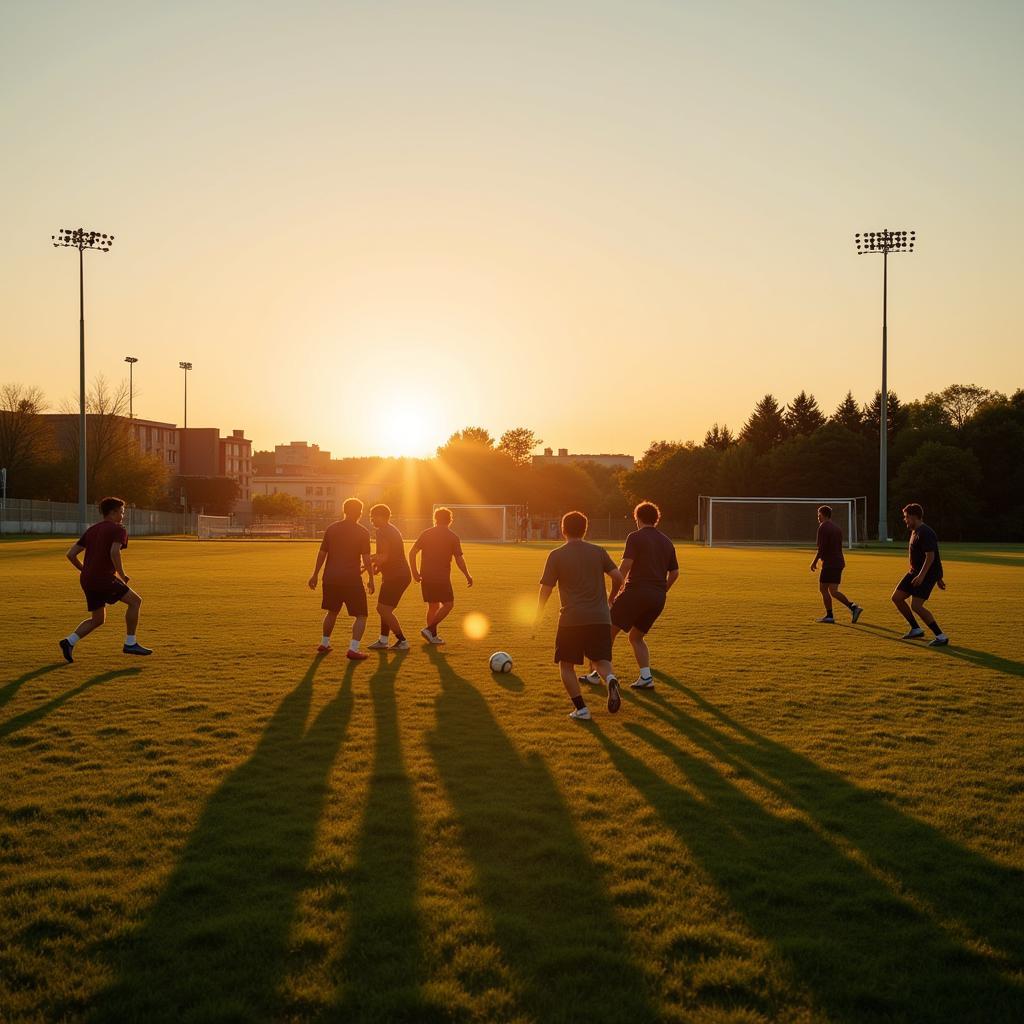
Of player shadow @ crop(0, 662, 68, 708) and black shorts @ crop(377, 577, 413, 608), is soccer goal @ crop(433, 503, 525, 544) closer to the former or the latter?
black shorts @ crop(377, 577, 413, 608)

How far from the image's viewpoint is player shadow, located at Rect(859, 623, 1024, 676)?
471 inches

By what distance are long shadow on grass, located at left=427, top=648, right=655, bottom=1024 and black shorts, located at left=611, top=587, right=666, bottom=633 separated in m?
2.89

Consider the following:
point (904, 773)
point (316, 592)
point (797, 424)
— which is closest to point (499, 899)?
point (904, 773)

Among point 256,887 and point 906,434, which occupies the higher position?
point 906,434

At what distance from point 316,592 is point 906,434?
246 feet

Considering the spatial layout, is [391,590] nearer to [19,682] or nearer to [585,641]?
[19,682]

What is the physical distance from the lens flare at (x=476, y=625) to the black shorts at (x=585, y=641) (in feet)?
19.8

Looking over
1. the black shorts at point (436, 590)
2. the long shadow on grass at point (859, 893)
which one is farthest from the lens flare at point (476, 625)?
the long shadow on grass at point (859, 893)

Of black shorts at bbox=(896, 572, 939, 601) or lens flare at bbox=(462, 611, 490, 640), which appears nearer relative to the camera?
black shorts at bbox=(896, 572, 939, 601)

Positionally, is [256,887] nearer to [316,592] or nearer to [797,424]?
[316,592]

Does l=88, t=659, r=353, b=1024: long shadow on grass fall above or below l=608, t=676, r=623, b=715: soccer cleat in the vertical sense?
below

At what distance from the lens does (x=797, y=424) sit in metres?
99.2

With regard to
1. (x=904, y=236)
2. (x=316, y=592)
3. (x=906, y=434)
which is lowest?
(x=316, y=592)

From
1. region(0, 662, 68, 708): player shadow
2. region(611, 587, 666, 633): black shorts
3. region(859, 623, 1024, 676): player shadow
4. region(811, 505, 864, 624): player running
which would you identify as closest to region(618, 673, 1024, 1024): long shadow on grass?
region(611, 587, 666, 633): black shorts
